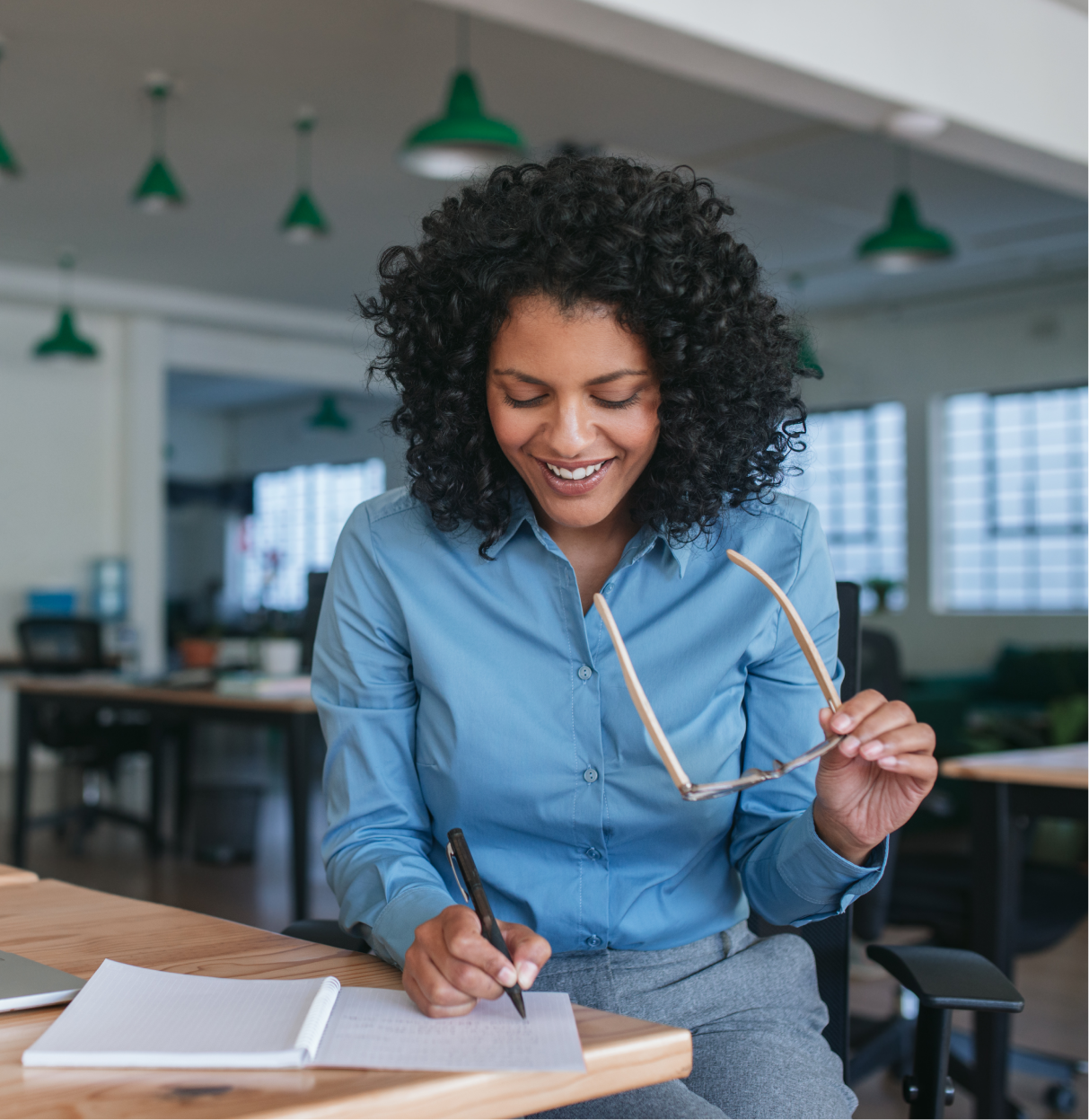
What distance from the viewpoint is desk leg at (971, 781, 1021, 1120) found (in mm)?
2170

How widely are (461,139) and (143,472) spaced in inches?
226

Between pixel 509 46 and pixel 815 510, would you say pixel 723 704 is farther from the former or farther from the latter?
pixel 509 46

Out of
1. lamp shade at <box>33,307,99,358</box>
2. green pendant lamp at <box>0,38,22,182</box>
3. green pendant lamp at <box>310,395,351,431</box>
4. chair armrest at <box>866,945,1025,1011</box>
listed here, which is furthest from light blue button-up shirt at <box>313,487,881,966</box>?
green pendant lamp at <box>310,395,351,431</box>

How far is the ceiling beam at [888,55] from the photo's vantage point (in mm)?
3367

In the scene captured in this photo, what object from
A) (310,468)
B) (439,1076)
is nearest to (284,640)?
(439,1076)

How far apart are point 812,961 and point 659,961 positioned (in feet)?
0.63

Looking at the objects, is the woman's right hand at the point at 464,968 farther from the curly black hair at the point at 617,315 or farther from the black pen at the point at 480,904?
→ the curly black hair at the point at 617,315

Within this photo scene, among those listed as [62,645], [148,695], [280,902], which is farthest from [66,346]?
[280,902]

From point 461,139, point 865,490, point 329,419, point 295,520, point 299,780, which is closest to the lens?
point 299,780

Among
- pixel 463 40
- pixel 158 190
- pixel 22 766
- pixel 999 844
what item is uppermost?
pixel 463 40

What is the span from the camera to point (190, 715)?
13.3ft

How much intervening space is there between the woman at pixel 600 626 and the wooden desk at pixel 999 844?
105cm

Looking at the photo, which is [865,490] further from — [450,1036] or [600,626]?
[450,1036]

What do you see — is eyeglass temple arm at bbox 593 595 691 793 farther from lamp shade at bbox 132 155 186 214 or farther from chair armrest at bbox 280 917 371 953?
lamp shade at bbox 132 155 186 214
